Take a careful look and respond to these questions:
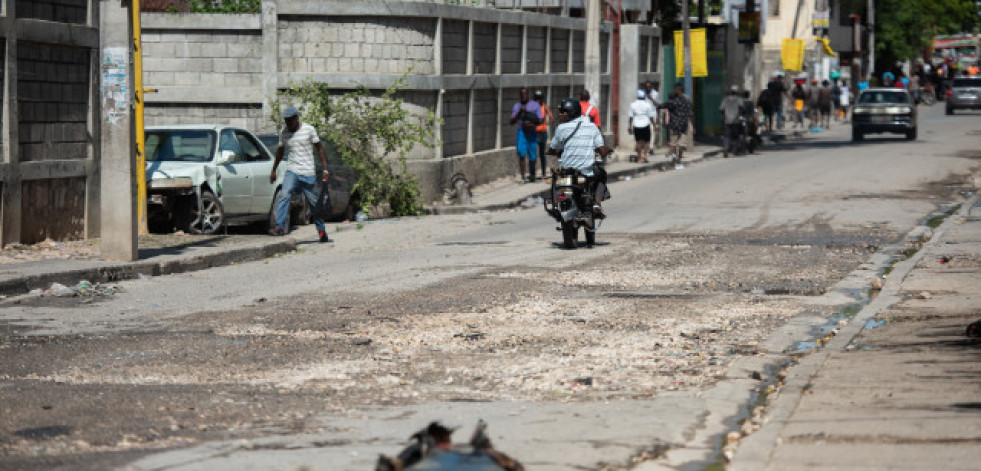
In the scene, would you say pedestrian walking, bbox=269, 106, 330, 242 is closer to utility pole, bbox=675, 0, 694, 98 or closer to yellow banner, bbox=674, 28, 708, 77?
utility pole, bbox=675, 0, 694, 98

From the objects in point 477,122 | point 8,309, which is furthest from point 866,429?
point 477,122

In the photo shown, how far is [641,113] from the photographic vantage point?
33844 mm

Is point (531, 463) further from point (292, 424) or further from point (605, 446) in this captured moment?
point (292, 424)

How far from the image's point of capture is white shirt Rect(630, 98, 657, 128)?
33.8 metres

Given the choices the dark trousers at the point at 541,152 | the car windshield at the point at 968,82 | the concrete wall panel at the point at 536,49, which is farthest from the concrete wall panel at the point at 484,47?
the car windshield at the point at 968,82

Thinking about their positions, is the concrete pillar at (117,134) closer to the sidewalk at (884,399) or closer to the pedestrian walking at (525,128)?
the sidewalk at (884,399)

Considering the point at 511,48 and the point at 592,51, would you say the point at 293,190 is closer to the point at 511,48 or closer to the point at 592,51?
the point at 511,48

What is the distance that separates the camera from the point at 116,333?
33.8 ft

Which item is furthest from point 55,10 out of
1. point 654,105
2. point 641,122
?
point 654,105

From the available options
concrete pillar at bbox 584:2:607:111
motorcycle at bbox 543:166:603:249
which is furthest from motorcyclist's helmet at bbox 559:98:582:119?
concrete pillar at bbox 584:2:607:111

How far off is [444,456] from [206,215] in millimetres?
13335

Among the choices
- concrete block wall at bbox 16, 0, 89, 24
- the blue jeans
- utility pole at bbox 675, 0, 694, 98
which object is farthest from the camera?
utility pole at bbox 675, 0, 694, 98

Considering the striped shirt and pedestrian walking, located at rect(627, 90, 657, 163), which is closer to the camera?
the striped shirt

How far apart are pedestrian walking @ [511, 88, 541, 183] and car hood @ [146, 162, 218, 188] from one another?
409 inches
